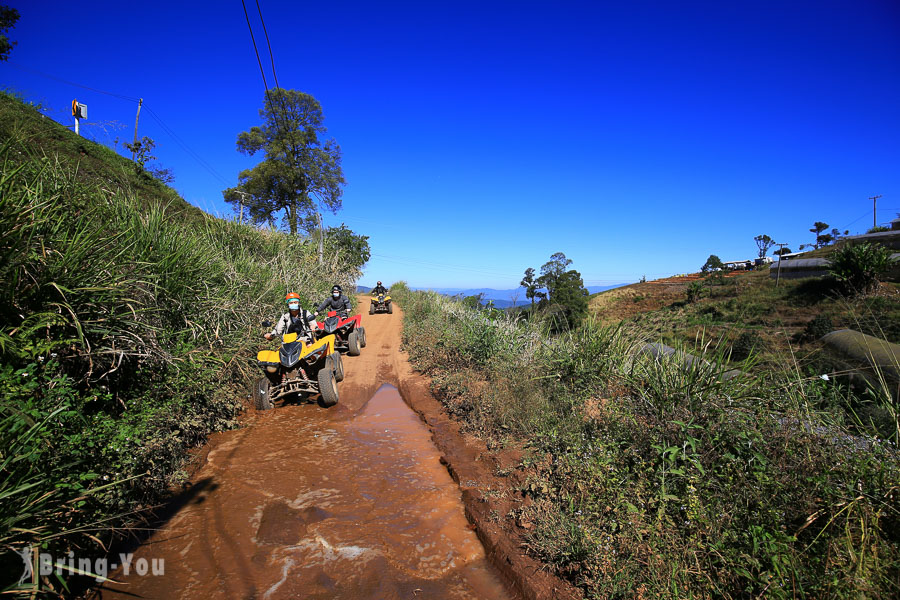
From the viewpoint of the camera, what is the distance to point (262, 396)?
5965 millimetres

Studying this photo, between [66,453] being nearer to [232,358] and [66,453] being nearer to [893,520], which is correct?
[232,358]

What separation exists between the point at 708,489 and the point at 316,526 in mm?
3073

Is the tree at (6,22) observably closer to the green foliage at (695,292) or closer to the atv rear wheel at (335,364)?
the atv rear wheel at (335,364)

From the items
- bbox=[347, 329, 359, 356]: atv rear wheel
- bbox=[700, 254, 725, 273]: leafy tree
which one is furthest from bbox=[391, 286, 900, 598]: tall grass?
bbox=[700, 254, 725, 273]: leafy tree

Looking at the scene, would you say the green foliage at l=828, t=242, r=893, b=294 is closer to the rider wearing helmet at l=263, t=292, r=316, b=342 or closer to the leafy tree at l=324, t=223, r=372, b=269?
the rider wearing helmet at l=263, t=292, r=316, b=342

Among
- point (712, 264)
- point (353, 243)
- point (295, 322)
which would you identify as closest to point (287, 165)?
point (353, 243)

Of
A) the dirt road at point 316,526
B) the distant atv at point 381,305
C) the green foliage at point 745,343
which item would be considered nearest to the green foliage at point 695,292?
the distant atv at point 381,305

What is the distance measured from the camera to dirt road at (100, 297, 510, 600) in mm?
2656

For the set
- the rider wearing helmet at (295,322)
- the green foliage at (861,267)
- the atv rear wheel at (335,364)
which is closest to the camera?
the rider wearing helmet at (295,322)

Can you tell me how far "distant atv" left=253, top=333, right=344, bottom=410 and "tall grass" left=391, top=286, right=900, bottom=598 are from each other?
9.84ft

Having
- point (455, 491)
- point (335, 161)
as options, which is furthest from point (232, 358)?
point (335, 161)

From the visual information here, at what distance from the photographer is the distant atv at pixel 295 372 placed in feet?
19.5

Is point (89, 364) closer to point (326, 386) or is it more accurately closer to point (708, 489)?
point (326, 386)

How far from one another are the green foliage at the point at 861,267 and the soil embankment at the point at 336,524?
20.1 meters
